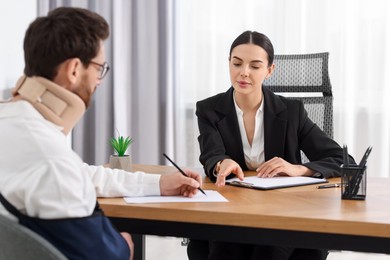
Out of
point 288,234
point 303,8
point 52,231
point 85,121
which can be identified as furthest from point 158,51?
point 52,231

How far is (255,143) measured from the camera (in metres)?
2.53

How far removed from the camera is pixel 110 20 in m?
4.16

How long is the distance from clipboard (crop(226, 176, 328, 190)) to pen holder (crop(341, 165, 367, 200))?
23cm

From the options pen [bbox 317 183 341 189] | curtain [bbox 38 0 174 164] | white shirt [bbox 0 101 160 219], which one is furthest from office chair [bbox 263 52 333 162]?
white shirt [bbox 0 101 160 219]

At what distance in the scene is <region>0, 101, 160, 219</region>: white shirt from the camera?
120 cm

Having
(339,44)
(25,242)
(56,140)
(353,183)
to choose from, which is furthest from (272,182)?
(339,44)

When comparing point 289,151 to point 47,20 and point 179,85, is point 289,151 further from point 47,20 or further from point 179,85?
point 179,85

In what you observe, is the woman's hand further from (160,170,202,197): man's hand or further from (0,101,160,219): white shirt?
(0,101,160,219): white shirt

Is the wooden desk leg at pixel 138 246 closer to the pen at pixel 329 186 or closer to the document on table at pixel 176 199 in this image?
the document on table at pixel 176 199

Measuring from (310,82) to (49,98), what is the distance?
1.81 metres

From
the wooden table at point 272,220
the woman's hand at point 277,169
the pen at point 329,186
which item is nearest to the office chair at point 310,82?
the woman's hand at point 277,169

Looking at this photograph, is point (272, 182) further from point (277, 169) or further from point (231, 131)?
point (231, 131)

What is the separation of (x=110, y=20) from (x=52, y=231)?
3114 mm

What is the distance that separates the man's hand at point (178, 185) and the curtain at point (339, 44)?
87.7 inches
